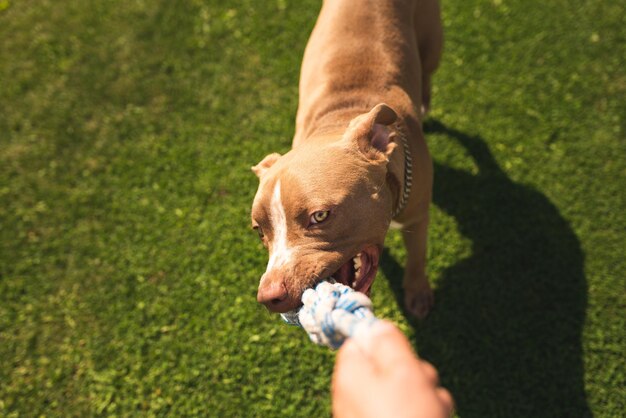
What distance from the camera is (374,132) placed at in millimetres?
3422

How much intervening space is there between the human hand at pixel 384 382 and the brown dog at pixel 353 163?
1.21 m

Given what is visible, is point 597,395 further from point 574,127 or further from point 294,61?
point 294,61

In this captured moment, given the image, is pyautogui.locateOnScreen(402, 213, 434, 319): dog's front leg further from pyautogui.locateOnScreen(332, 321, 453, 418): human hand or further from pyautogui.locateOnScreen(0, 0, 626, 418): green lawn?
pyautogui.locateOnScreen(332, 321, 453, 418): human hand

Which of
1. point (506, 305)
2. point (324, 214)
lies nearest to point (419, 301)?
point (506, 305)

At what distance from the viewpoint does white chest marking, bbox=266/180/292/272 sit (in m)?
3.01

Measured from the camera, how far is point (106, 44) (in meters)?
6.94

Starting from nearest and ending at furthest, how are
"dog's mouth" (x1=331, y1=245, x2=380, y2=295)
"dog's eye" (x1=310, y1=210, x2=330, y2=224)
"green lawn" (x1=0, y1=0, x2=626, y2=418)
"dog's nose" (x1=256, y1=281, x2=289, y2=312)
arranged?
"dog's nose" (x1=256, y1=281, x2=289, y2=312)
"dog's eye" (x1=310, y1=210, x2=330, y2=224)
"dog's mouth" (x1=331, y1=245, x2=380, y2=295)
"green lawn" (x1=0, y1=0, x2=626, y2=418)

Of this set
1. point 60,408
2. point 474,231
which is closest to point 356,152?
point 474,231

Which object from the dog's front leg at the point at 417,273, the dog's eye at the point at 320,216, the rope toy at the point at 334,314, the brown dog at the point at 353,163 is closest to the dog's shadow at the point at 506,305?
the dog's front leg at the point at 417,273

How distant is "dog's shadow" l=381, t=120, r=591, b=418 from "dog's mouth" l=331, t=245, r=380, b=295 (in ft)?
5.06

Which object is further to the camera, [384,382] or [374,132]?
[374,132]

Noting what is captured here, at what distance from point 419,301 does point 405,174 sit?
1.41m

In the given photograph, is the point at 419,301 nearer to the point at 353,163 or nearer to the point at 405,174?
the point at 405,174

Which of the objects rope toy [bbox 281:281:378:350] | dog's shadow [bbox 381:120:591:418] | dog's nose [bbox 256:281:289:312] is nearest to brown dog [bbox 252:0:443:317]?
dog's nose [bbox 256:281:289:312]
